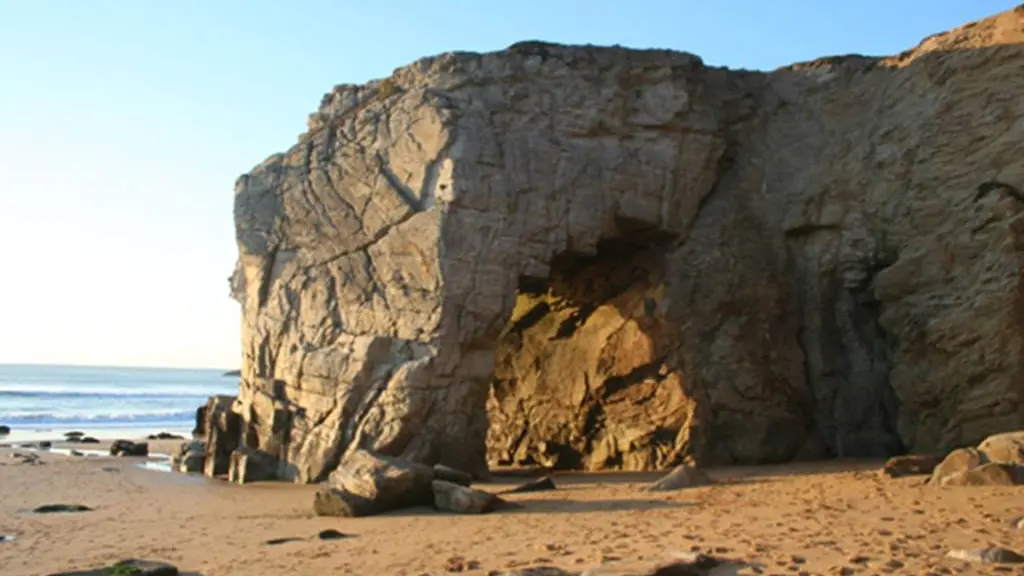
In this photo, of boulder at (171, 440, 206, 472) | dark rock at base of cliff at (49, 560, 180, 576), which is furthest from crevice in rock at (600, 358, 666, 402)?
dark rock at base of cliff at (49, 560, 180, 576)

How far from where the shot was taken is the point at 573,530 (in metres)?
9.05

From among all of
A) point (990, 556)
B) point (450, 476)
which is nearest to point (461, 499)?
point (450, 476)

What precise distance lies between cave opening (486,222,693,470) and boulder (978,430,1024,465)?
569cm

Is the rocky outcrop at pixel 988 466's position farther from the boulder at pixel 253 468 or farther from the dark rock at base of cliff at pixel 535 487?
the boulder at pixel 253 468

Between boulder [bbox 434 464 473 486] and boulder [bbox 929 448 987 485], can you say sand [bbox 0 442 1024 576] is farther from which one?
boulder [bbox 434 464 473 486]

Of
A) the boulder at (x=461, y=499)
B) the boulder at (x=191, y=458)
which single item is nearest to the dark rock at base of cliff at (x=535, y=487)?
the boulder at (x=461, y=499)

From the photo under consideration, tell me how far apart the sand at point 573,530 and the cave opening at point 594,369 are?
3281 millimetres

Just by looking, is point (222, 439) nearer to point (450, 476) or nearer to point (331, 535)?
point (450, 476)

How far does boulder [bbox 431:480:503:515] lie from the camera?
35.2 ft

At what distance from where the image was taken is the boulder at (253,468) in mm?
15211

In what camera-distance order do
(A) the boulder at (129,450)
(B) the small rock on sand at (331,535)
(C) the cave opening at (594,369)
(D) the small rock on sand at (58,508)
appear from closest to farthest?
(B) the small rock on sand at (331,535) < (D) the small rock on sand at (58,508) < (C) the cave opening at (594,369) < (A) the boulder at (129,450)

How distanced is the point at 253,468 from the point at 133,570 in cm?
758

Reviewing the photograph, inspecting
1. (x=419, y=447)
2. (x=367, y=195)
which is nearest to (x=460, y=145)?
(x=367, y=195)

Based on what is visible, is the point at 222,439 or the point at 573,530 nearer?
the point at 573,530
